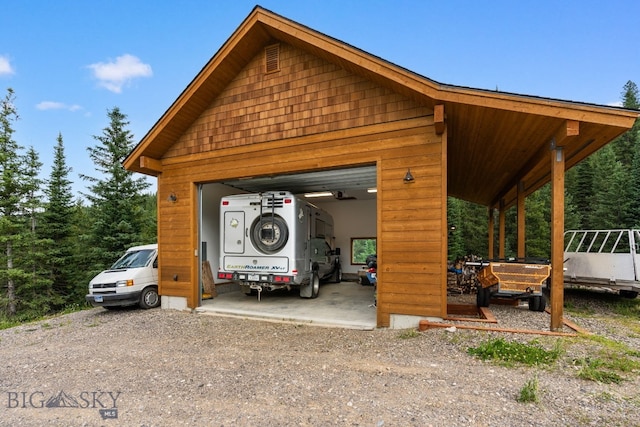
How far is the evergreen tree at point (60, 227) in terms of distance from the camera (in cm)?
1720

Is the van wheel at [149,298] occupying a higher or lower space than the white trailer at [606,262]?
lower

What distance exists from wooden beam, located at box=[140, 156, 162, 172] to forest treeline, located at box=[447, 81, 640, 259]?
1939 centimetres

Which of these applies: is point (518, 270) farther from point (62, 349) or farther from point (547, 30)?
point (547, 30)

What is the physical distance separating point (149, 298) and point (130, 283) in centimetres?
67

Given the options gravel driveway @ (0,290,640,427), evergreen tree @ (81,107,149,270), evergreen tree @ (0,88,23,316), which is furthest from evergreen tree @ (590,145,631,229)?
evergreen tree @ (0,88,23,316)

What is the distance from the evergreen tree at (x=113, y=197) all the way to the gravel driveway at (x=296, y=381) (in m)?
12.9

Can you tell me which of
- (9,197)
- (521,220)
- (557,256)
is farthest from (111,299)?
(9,197)

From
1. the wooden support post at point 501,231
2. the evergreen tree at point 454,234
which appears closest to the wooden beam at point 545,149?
the wooden support post at point 501,231

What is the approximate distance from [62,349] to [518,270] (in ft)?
26.8

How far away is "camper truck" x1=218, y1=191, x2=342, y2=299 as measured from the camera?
798 centimetres

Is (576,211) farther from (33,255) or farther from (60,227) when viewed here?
(33,255)

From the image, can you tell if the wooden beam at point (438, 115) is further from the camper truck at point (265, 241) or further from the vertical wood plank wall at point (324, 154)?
the camper truck at point (265, 241)

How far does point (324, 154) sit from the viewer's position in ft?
21.3

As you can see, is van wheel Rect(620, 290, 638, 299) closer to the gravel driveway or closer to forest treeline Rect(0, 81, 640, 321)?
the gravel driveway
